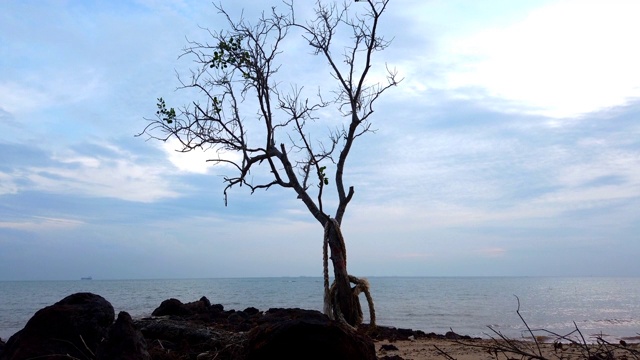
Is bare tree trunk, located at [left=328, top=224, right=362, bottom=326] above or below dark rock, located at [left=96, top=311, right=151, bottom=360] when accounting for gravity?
above

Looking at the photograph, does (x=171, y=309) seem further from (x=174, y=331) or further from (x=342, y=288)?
(x=174, y=331)

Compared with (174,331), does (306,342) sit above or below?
above

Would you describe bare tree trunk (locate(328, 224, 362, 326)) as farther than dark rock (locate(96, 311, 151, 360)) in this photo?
Yes

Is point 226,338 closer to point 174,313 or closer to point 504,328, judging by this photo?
point 174,313

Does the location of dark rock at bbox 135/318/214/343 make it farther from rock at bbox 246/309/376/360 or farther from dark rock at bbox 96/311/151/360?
rock at bbox 246/309/376/360

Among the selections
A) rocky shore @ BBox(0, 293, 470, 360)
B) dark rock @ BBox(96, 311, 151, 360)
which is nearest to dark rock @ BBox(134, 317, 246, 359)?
rocky shore @ BBox(0, 293, 470, 360)

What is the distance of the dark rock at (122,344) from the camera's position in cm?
412

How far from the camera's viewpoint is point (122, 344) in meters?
4.16

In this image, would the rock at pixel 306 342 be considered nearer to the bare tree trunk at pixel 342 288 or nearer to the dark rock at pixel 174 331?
the dark rock at pixel 174 331

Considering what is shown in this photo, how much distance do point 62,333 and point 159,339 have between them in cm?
141

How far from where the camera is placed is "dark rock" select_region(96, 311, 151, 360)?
13.5ft

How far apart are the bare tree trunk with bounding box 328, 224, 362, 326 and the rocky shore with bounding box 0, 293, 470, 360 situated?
2351 millimetres

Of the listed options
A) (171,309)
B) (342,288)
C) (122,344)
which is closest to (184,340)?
(122,344)

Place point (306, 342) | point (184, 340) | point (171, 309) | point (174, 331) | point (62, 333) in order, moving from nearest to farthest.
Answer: point (306, 342) < point (62, 333) < point (184, 340) < point (174, 331) < point (171, 309)
